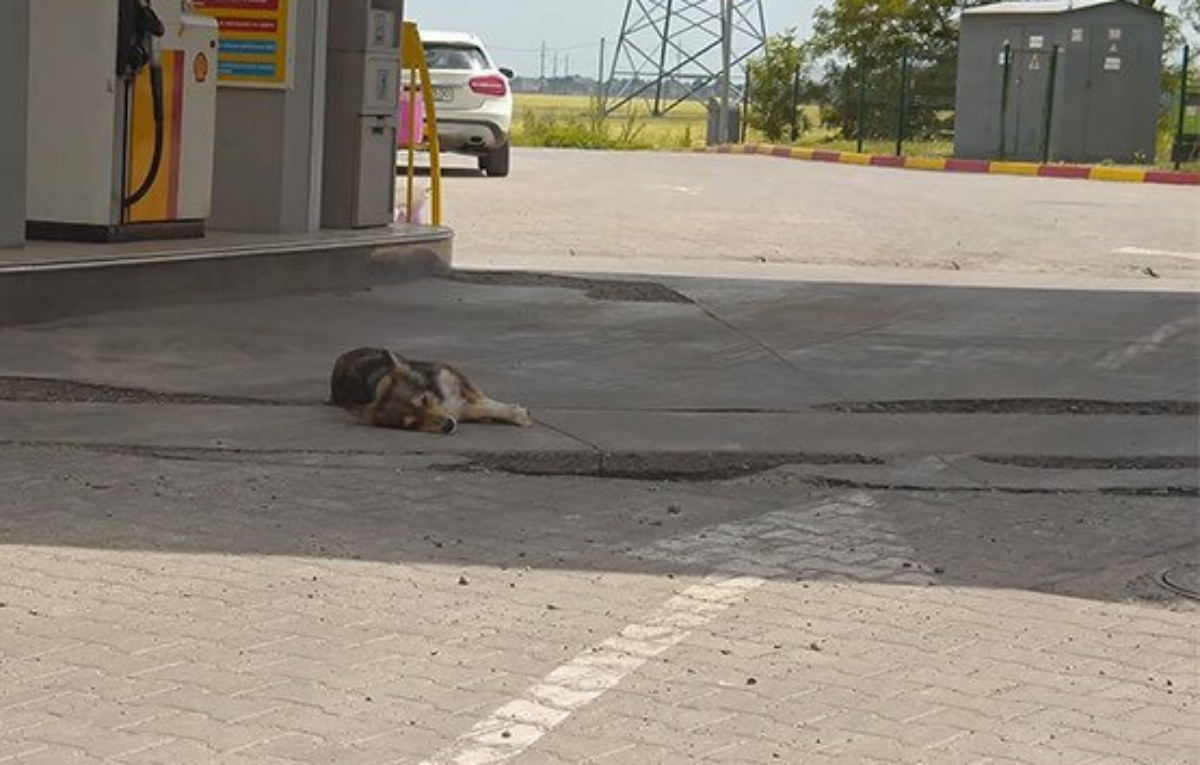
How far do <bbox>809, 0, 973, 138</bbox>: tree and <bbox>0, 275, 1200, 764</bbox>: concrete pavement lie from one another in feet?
106

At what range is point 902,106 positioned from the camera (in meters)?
42.7

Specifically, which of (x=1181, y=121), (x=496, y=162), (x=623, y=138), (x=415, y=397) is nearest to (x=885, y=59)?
(x=623, y=138)

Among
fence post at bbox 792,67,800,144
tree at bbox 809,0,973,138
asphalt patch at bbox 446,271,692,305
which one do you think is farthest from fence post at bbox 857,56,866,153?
asphalt patch at bbox 446,271,692,305

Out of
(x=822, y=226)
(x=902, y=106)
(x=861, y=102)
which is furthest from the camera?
(x=861, y=102)

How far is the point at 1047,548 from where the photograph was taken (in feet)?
26.8

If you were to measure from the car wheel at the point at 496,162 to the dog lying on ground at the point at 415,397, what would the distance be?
19537 mm

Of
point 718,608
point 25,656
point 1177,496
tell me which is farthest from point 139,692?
point 1177,496

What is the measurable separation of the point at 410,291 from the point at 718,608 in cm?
870

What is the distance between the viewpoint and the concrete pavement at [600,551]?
19.0ft

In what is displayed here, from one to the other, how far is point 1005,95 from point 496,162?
492 inches

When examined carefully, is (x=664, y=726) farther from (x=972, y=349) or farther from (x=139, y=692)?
(x=972, y=349)

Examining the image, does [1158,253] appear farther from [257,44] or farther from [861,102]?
[861,102]

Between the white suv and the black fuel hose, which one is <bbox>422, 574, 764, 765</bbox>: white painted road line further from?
the white suv

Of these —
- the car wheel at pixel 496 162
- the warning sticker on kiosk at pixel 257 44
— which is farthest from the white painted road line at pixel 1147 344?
the car wheel at pixel 496 162
